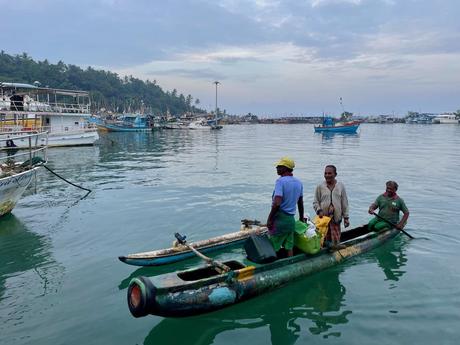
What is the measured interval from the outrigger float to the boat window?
A: 7.20 feet

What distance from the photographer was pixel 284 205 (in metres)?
7.88

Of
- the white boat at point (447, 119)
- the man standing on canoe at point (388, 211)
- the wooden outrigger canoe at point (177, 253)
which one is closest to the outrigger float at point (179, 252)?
the wooden outrigger canoe at point (177, 253)

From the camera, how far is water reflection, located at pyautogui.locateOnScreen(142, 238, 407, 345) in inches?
267

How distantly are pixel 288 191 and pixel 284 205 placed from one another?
0.96 feet

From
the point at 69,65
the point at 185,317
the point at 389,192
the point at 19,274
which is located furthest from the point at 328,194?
the point at 69,65

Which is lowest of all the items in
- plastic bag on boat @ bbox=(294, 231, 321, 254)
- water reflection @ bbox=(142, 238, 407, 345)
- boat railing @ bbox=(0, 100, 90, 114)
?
water reflection @ bbox=(142, 238, 407, 345)

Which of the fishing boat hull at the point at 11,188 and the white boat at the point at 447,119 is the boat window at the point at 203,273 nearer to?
the fishing boat hull at the point at 11,188

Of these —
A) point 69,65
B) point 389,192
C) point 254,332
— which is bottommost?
point 254,332

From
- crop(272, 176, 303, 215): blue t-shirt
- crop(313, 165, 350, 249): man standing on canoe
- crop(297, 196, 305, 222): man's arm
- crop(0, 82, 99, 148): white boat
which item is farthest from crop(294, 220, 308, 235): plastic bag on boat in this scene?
crop(0, 82, 99, 148): white boat

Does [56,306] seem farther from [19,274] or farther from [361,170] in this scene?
[361,170]

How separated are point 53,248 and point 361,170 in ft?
66.2

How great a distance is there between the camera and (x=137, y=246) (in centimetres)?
1129

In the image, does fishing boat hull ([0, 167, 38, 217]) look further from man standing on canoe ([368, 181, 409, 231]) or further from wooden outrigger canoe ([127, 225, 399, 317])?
man standing on canoe ([368, 181, 409, 231])

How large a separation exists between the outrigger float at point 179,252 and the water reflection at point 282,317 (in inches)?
87.4
